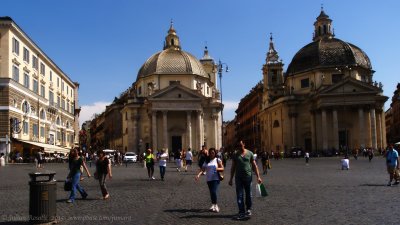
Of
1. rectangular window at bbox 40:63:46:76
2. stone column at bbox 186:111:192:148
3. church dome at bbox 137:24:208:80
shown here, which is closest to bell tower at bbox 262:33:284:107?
church dome at bbox 137:24:208:80

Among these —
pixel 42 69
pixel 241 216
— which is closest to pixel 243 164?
pixel 241 216

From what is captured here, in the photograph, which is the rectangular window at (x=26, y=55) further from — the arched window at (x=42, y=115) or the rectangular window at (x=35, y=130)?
the arched window at (x=42, y=115)

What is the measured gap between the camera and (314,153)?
73.4m

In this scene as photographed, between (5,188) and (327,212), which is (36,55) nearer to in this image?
(5,188)

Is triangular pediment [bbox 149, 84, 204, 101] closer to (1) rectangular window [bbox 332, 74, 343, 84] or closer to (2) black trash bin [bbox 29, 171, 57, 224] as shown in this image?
(1) rectangular window [bbox 332, 74, 343, 84]

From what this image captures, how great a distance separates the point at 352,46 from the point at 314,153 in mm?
20139

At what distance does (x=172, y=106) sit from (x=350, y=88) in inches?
1032

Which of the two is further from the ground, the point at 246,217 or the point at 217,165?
the point at 217,165

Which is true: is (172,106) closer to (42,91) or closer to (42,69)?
(42,91)

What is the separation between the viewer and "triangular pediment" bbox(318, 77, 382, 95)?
70.6m

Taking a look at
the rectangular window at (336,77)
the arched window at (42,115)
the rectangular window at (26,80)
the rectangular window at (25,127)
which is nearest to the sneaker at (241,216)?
the rectangular window at (25,127)

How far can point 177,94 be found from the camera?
6931 cm

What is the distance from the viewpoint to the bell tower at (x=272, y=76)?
9356cm

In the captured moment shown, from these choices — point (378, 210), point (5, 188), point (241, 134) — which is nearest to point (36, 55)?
point (5, 188)
